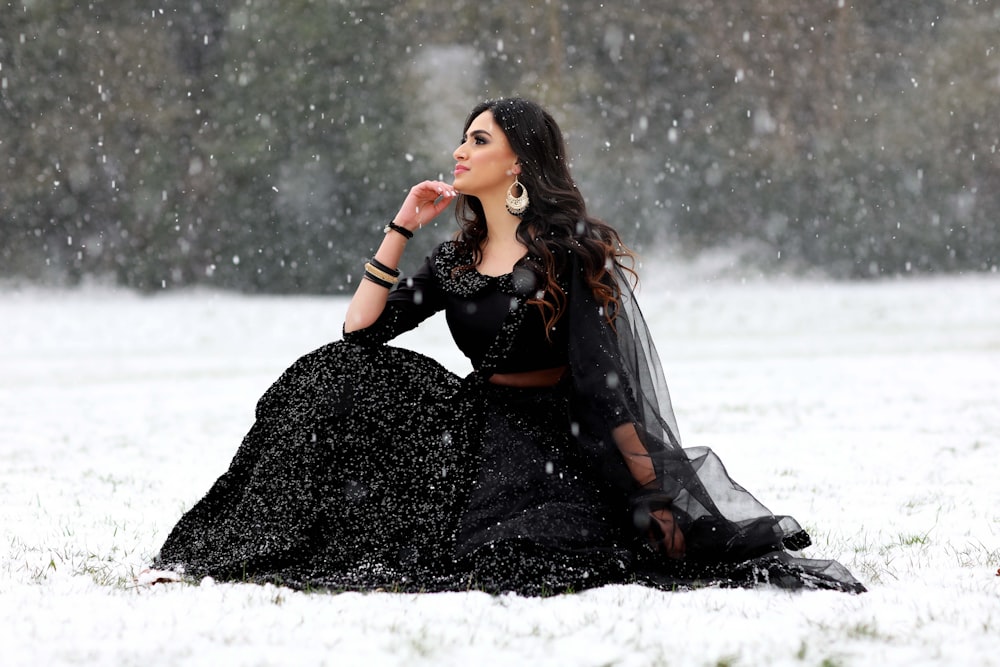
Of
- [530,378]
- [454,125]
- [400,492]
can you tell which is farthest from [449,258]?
[454,125]

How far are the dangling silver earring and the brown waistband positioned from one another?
60 centimetres

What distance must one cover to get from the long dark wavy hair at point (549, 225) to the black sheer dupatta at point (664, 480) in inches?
2.8

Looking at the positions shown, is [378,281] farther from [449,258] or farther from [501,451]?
[501,451]

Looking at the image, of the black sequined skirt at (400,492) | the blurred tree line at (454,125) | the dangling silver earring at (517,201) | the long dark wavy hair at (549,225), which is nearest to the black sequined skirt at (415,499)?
the black sequined skirt at (400,492)

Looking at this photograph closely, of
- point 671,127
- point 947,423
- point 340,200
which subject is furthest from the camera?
point 671,127

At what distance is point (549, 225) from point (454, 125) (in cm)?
1934

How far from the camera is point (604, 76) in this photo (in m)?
24.1

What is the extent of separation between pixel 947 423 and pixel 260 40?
18559 mm

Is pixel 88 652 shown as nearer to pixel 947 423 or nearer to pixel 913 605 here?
pixel 913 605

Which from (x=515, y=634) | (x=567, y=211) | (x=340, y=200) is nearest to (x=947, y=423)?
(x=567, y=211)

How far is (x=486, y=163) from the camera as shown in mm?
3902

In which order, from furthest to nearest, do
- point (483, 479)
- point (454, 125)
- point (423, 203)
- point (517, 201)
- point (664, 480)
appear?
1. point (454, 125)
2. point (423, 203)
3. point (517, 201)
4. point (483, 479)
5. point (664, 480)

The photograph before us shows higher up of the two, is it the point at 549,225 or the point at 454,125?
the point at 454,125

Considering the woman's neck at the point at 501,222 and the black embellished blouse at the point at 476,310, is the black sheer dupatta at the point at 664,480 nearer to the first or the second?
the black embellished blouse at the point at 476,310
